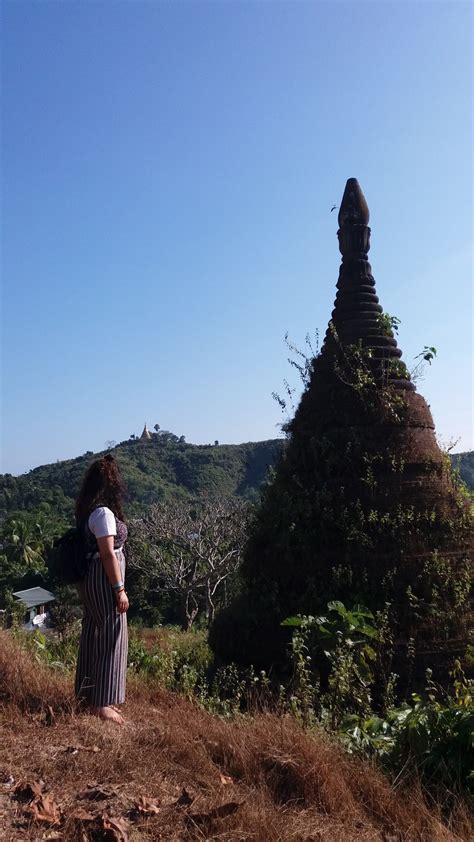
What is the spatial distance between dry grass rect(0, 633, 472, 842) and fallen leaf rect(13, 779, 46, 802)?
0.04 feet

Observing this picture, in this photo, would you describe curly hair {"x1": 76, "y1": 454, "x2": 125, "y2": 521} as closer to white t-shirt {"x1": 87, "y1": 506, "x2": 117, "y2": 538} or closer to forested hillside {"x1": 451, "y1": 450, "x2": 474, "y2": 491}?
white t-shirt {"x1": 87, "y1": 506, "x2": 117, "y2": 538}

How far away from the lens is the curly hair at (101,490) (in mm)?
3840

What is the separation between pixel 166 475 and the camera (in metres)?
58.5

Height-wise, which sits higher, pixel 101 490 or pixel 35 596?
pixel 101 490

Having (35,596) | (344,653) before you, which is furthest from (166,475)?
(344,653)

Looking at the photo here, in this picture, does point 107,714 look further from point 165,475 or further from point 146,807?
point 165,475

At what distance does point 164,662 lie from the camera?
19.1ft

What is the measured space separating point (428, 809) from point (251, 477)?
56.2 metres

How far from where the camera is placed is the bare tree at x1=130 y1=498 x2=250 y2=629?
69.8 feet

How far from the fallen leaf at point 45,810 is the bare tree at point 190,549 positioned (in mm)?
18235

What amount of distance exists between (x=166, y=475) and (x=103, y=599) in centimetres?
5524

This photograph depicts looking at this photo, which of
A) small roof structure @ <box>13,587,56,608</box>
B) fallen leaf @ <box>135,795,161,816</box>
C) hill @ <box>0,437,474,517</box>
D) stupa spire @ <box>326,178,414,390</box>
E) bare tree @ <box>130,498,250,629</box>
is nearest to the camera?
fallen leaf @ <box>135,795,161,816</box>

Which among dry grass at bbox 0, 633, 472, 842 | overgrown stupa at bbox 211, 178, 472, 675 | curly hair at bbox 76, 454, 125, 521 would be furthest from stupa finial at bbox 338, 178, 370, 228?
dry grass at bbox 0, 633, 472, 842

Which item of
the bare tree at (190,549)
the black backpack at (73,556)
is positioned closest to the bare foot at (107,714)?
the black backpack at (73,556)
